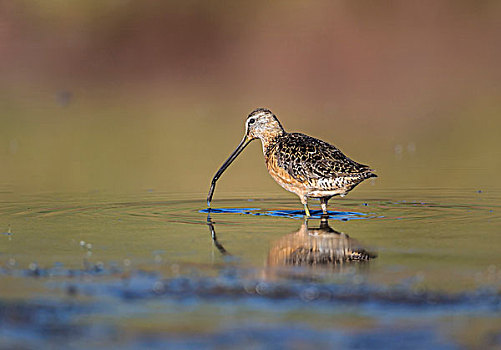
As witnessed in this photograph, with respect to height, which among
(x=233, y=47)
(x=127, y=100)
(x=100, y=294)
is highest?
(x=233, y=47)

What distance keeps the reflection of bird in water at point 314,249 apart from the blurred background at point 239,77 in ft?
17.4

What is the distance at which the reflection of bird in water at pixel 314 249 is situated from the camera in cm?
586

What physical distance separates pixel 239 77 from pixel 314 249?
15450mm

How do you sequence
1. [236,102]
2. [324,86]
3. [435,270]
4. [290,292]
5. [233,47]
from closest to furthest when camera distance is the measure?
[290,292]
[435,270]
[236,102]
[324,86]
[233,47]

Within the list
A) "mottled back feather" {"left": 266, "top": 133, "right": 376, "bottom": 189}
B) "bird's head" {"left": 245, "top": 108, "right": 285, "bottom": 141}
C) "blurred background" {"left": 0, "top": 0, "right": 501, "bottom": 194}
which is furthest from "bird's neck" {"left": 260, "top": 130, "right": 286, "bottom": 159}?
"blurred background" {"left": 0, "top": 0, "right": 501, "bottom": 194}

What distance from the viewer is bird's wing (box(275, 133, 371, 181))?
26.5 ft

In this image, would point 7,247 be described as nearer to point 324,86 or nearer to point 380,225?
point 380,225

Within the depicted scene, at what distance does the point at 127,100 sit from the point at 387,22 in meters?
6.99

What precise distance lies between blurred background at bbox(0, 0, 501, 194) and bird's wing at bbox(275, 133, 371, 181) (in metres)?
3.54

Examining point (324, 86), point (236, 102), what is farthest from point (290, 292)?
point (324, 86)

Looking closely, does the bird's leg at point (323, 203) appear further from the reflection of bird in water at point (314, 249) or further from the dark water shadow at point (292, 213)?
the reflection of bird in water at point (314, 249)

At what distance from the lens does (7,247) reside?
250 inches

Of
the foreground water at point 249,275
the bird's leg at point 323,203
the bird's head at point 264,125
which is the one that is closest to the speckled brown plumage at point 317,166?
the bird's leg at point 323,203

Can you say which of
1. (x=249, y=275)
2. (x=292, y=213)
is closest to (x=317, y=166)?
(x=292, y=213)
